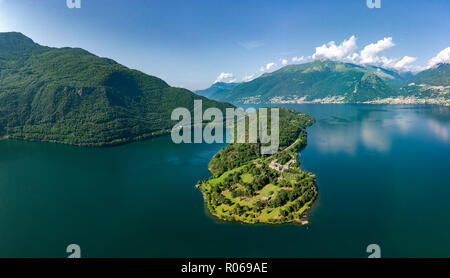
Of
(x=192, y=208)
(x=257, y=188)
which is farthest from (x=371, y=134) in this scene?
(x=192, y=208)

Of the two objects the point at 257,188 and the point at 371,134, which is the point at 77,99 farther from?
the point at 371,134

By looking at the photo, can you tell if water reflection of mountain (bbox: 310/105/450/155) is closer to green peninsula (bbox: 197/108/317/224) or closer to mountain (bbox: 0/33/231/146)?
Result: green peninsula (bbox: 197/108/317/224)

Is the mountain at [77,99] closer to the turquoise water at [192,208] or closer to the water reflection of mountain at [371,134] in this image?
the turquoise water at [192,208]

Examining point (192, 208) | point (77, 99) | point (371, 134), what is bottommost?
point (192, 208)

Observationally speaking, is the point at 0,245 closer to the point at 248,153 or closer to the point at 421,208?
the point at 248,153

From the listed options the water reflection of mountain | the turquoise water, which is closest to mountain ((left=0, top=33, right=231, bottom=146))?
the turquoise water

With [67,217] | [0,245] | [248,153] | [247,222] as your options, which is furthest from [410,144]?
[0,245]

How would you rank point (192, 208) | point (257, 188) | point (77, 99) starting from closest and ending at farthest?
point (192, 208)
point (257, 188)
point (77, 99)
